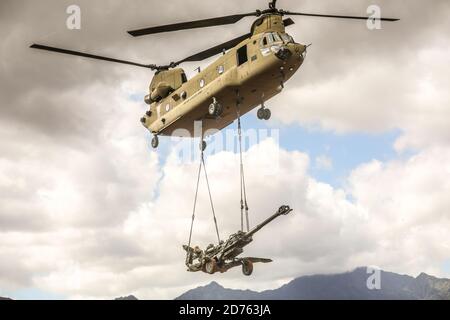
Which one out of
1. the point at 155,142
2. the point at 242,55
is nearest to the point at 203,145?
the point at 155,142

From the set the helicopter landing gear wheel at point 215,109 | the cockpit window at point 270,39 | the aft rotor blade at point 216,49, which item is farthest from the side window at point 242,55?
the aft rotor blade at point 216,49

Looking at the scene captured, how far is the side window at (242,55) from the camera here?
97.2ft

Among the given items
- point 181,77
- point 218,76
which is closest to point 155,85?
point 181,77

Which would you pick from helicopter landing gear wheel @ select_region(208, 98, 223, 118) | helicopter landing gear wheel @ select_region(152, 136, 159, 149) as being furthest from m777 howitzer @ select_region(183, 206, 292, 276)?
helicopter landing gear wheel @ select_region(152, 136, 159, 149)

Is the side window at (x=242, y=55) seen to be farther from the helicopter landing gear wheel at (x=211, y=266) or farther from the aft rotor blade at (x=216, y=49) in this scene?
the helicopter landing gear wheel at (x=211, y=266)

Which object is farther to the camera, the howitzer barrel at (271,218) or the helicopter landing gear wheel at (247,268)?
the helicopter landing gear wheel at (247,268)

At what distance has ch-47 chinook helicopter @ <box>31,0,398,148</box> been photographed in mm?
28594

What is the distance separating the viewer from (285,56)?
27.8 meters

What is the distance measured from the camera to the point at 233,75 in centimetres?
2997

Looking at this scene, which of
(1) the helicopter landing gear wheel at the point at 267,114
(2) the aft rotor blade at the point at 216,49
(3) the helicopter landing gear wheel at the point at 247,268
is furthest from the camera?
(2) the aft rotor blade at the point at 216,49

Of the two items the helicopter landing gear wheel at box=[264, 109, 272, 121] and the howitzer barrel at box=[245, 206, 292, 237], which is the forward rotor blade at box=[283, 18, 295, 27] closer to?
the helicopter landing gear wheel at box=[264, 109, 272, 121]

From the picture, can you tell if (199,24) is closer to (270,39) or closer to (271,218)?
(270,39)

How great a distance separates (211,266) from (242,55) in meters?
10.9
